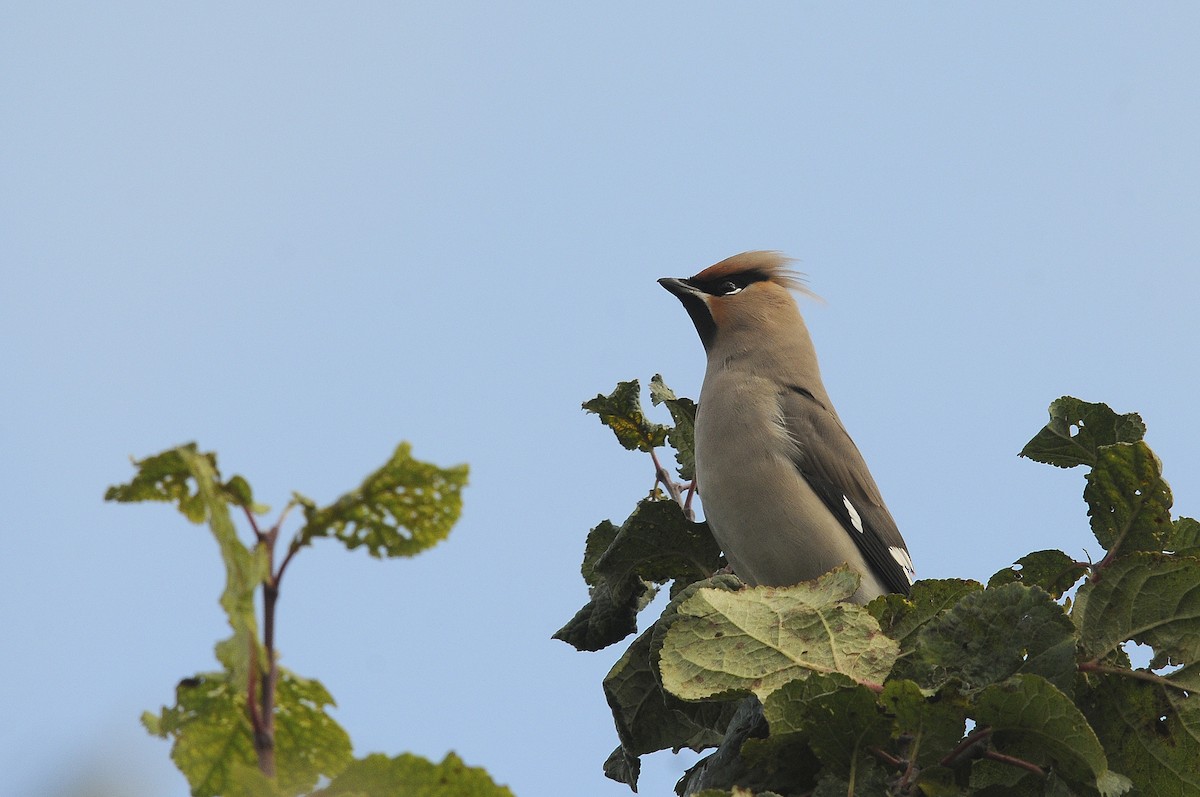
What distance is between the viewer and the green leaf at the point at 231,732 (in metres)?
1.51

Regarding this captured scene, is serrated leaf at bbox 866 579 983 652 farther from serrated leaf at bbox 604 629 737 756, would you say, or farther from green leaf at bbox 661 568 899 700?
serrated leaf at bbox 604 629 737 756

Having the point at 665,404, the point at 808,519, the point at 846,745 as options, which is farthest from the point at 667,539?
the point at 808,519

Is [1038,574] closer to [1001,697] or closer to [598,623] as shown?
[1001,697]

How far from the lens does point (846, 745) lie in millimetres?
2223

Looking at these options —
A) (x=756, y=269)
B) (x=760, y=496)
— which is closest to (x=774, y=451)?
(x=760, y=496)

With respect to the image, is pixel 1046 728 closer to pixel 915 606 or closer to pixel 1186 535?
pixel 915 606

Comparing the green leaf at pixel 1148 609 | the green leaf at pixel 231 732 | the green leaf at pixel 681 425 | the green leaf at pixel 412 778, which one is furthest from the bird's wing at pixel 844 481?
the green leaf at pixel 412 778

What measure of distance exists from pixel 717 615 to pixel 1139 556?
2.67 feet

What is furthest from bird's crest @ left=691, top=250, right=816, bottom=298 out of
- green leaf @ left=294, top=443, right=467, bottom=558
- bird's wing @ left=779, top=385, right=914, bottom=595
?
green leaf @ left=294, top=443, right=467, bottom=558

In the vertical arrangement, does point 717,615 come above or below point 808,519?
below

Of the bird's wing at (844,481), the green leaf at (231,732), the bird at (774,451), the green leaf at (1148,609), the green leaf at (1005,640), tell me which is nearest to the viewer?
the green leaf at (231,732)

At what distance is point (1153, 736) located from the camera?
7.82 feet

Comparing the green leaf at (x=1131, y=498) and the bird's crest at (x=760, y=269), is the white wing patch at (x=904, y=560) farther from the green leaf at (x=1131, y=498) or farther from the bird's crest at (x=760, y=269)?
the green leaf at (x=1131, y=498)

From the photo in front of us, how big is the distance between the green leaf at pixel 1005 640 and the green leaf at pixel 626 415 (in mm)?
1622
